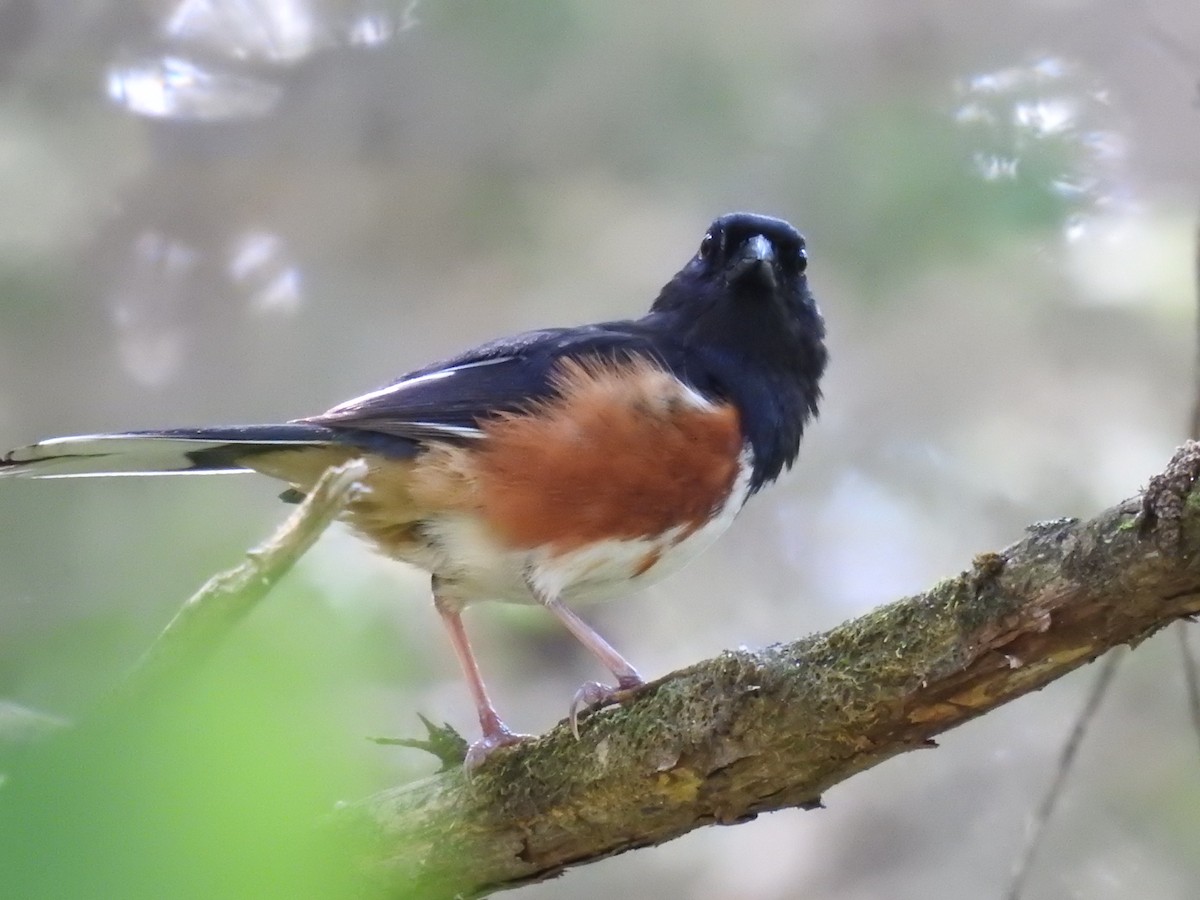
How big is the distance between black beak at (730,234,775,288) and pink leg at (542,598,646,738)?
35.2 inches

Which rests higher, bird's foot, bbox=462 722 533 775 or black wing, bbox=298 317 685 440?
black wing, bbox=298 317 685 440

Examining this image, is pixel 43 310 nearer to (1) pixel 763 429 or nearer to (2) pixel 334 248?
(2) pixel 334 248

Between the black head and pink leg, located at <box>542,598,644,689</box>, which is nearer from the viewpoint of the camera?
pink leg, located at <box>542,598,644,689</box>

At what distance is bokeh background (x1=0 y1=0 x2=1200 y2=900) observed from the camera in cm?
404

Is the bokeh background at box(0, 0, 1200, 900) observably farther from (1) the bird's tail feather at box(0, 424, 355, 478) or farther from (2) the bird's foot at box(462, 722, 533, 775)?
(2) the bird's foot at box(462, 722, 533, 775)

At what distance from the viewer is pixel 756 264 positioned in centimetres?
287

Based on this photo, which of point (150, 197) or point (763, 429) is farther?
point (150, 197)

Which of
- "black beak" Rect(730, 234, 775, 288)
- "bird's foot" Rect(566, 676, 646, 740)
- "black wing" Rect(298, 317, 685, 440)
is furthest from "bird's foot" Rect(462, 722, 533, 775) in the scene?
"black beak" Rect(730, 234, 775, 288)

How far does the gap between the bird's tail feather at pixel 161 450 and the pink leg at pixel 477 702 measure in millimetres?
490

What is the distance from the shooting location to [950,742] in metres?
4.23

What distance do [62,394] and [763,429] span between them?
2.62 metres

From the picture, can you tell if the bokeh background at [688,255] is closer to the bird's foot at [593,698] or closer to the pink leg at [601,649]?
the pink leg at [601,649]

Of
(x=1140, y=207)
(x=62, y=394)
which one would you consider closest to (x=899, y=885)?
(x=1140, y=207)

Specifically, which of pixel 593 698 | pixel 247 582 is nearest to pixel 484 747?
pixel 593 698
